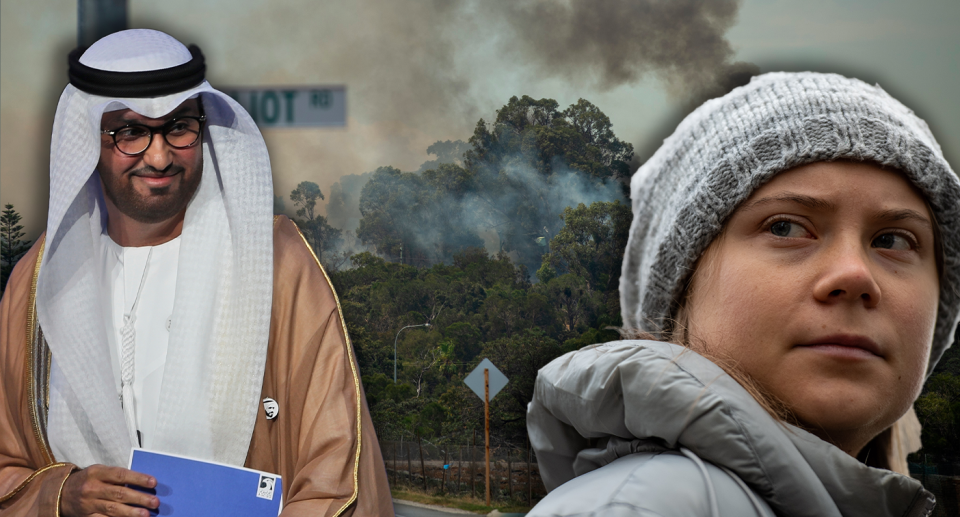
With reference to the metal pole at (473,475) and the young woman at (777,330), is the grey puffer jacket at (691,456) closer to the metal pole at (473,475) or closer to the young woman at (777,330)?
the young woman at (777,330)

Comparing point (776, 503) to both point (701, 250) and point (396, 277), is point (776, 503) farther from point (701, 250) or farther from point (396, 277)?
point (396, 277)

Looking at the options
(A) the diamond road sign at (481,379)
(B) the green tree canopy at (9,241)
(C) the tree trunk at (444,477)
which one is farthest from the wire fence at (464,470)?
(B) the green tree canopy at (9,241)

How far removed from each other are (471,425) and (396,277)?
1481 millimetres

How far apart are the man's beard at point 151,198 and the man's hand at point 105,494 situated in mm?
451

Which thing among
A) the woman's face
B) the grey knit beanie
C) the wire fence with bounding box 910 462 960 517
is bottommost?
the wire fence with bounding box 910 462 960 517

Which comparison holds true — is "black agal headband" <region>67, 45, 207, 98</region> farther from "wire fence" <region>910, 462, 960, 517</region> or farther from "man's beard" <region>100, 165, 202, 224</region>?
"wire fence" <region>910, 462, 960, 517</region>

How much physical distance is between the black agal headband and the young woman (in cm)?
98

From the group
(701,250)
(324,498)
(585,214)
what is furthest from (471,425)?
(701,250)

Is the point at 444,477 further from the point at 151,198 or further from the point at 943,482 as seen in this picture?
the point at 943,482

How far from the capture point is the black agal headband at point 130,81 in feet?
4.16

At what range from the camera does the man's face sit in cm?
127

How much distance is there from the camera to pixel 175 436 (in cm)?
122

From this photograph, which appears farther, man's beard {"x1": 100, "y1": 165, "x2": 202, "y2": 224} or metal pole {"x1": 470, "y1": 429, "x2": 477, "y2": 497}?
metal pole {"x1": 470, "y1": 429, "x2": 477, "y2": 497}

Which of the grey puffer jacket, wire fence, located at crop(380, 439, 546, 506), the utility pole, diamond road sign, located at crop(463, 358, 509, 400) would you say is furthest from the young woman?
wire fence, located at crop(380, 439, 546, 506)
